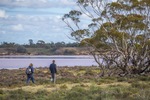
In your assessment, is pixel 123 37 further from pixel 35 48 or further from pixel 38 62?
pixel 35 48

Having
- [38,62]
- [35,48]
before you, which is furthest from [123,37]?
[35,48]

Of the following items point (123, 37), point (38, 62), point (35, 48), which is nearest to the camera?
point (123, 37)

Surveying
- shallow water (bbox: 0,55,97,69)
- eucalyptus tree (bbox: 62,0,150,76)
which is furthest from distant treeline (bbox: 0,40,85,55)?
eucalyptus tree (bbox: 62,0,150,76)

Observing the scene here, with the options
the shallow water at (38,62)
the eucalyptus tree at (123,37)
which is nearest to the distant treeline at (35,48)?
the shallow water at (38,62)

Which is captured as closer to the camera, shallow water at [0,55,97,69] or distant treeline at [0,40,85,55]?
shallow water at [0,55,97,69]

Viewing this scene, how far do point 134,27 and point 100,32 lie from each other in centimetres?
314

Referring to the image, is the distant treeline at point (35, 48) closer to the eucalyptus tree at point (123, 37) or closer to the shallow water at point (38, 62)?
the shallow water at point (38, 62)

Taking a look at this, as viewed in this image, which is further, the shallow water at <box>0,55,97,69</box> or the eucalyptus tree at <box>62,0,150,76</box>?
the shallow water at <box>0,55,97,69</box>

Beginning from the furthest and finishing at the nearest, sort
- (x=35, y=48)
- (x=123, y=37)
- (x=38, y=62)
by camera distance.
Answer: (x=35, y=48) → (x=38, y=62) → (x=123, y=37)

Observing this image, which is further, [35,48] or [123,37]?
[35,48]

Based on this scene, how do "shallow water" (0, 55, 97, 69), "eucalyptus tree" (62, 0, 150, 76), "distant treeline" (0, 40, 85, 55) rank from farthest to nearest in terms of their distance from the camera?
"distant treeline" (0, 40, 85, 55)
"shallow water" (0, 55, 97, 69)
"eucalyptus tree" (62, 0, 150, 76)

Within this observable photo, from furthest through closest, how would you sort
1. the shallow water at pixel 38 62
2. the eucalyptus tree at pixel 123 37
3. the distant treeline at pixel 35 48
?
the distant treeline at pixel 35 48 < the shallow water at pixel 38 62 < the eucalyptus tree at pixel 123 37

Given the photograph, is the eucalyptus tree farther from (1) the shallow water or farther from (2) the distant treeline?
(2) the distant treeline

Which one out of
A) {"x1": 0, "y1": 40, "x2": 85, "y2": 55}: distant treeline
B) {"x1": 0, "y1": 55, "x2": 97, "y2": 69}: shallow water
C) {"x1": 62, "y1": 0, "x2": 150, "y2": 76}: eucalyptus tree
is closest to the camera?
{"x1": 62, "y1": 0, "x2": 150, "y2": 76}: eucalyptus tree
